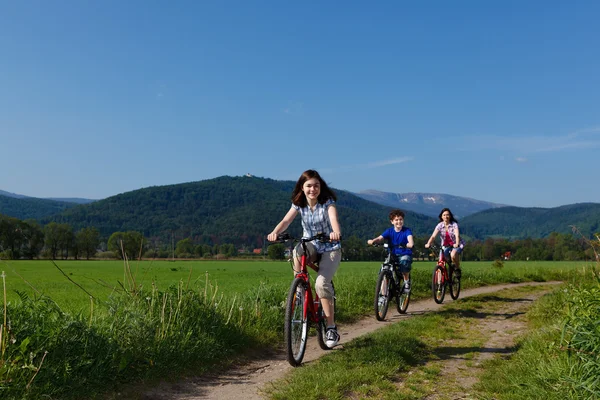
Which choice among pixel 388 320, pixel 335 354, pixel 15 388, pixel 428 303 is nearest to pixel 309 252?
pixel 335 354

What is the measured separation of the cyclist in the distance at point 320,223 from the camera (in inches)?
246

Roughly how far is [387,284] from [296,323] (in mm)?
4119

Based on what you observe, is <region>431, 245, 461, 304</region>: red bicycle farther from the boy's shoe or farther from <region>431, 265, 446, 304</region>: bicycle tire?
the boy's shoe

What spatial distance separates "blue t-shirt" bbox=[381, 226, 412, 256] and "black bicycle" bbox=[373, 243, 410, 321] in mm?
86

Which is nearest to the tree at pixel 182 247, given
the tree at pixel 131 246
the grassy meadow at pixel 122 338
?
the tree at pixel 131 246

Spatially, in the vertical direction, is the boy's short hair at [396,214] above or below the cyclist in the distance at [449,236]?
above

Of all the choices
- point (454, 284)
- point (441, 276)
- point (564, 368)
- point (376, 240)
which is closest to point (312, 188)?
point (564, 368)

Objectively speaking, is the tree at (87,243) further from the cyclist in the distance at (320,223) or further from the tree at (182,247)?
the cyclist in the distance at (320,223)

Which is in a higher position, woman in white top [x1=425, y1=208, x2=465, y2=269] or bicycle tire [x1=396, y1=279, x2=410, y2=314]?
woman in white top [x1=425, y1=208, x2=465, y2=269]

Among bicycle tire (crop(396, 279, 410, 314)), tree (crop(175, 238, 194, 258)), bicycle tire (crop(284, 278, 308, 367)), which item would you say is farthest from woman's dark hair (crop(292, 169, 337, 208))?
tree (crop(175, 238, 194, 258))

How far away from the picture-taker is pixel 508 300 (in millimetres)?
13273

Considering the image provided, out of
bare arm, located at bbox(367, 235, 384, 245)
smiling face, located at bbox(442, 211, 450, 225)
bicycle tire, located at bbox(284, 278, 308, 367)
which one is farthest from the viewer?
smiling face, located at bbox(442, 211, 450, 225)

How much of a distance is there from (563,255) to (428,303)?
5840cm

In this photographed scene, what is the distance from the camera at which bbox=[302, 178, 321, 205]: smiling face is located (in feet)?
20.4
